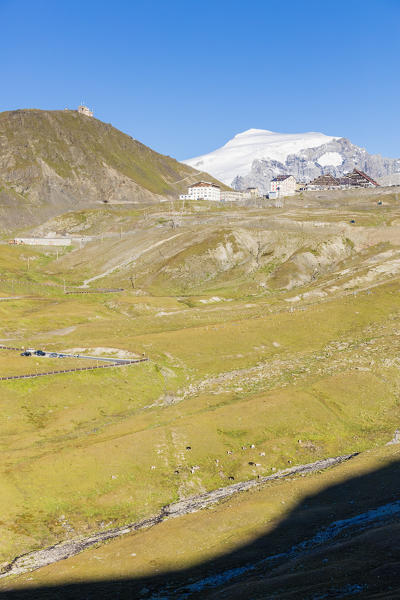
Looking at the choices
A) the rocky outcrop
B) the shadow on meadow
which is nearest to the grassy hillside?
the rocky outcrop

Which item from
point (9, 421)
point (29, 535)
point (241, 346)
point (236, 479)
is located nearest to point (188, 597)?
point (29, 535)

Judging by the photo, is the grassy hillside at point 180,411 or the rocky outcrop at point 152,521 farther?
the grassy hillside at point 180,411

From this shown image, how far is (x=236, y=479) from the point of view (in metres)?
75.6

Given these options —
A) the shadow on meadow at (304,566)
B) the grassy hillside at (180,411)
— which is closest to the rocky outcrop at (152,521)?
the grassy hillside at (180,411)

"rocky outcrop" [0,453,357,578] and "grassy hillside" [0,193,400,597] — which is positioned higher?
"grassy hillside" [0,193,400,597]

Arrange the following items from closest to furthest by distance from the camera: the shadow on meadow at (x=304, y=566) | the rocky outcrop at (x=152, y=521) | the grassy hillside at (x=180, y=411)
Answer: the shadow on meadow at (x=304, y=566) → the rocky outcrop at (x=152, y=521) → the grassy hillside at (x=180, y=411)

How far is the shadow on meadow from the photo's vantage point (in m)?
39.3

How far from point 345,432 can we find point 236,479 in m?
24.5

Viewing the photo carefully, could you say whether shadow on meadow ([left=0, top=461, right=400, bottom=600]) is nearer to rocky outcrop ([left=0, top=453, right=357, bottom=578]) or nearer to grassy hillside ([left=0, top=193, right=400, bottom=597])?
grassy hillside ([left=0, top=193, right=400, bottom=597])

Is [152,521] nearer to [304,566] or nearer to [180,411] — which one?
[304,566]

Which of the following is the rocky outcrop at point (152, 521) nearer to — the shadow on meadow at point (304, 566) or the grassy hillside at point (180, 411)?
the grassy hillside at point (180, 411)

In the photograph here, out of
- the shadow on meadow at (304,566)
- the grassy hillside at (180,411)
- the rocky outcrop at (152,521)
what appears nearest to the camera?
the shadow on meadow at (304,566)

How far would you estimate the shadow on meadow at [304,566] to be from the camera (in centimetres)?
3928

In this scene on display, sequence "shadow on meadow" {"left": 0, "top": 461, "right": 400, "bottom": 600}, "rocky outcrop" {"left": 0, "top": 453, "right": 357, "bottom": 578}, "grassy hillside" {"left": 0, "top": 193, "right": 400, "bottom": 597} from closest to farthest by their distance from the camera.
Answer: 1. "shadow on meadow" {"left": 0, "top": 461, "right": 400, "bottom": 600}
2. "rocky outcrop" {"left": 0, "top": 453, "right": 357, "bottom": 578}
3. "grassy hillside" {"left": 0, "top": 193, "right": 400, "bottom": 597}
